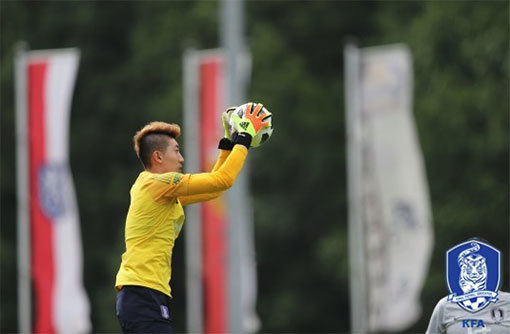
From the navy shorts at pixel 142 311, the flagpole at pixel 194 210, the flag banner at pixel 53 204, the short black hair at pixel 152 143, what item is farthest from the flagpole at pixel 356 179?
the navy shorts at pixel 142 311

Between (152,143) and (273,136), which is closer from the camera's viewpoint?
(152,143)

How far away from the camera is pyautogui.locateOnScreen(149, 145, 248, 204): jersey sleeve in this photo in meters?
8.02

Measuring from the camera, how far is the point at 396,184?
23109 mm

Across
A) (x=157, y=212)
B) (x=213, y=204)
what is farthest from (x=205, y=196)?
(x=213, y=204)

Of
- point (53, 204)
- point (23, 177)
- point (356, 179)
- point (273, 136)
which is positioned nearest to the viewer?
point (53, 204)

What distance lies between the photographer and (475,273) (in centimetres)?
726

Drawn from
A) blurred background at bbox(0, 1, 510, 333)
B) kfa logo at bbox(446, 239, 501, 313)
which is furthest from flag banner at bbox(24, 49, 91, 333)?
blurred background at bbox(0, 1, 510, 333)

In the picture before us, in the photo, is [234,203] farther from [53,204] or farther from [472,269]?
[472,269]

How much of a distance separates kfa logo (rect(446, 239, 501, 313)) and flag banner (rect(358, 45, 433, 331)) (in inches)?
597

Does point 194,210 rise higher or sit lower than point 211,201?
lower

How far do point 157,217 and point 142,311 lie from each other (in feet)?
1.61

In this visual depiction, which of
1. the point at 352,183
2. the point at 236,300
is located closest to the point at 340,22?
the point at 352,183

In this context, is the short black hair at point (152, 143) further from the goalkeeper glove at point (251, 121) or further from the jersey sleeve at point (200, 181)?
the goalkeeper glove at point (251, 121)

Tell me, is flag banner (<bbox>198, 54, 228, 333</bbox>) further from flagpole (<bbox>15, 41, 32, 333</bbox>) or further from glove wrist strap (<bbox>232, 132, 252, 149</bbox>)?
glove wrist strap (<bbox>232, 132, 252, 149</bbox>)
